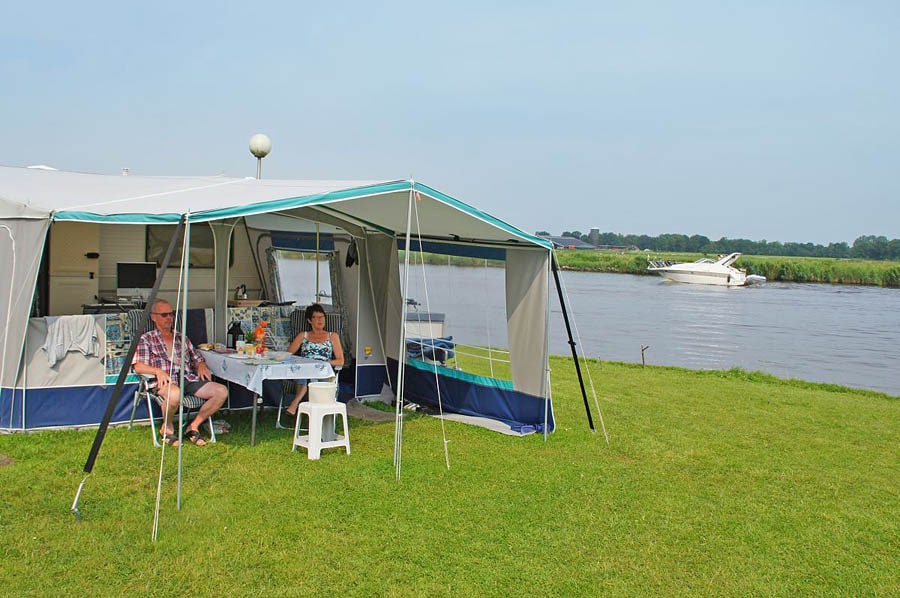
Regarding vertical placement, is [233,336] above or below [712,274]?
below

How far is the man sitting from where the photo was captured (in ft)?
17.2

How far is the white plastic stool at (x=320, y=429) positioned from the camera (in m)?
5.15

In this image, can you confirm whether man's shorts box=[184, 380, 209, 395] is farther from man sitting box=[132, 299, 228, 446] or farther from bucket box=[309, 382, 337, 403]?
bucket box=[309, 382, 337, 403]

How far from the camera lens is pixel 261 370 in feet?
17.3

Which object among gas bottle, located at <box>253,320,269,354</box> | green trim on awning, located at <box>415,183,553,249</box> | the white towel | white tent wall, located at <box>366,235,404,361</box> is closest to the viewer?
green trim on awning, located at <box>415,183,553,249</box>

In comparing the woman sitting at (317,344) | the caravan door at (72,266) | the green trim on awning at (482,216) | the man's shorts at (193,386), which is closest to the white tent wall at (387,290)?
the woman sitting at (317,344)

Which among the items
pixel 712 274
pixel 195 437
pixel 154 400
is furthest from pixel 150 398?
pixel 712 274

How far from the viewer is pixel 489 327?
654 centimetres

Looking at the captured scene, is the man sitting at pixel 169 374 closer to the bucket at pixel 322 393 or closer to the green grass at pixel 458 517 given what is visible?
the green grass at pixel 458 517

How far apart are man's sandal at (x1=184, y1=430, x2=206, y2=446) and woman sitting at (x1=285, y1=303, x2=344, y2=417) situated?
2.87 feet

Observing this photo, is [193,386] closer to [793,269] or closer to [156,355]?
[156,355]

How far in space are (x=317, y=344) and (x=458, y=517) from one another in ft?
7.86

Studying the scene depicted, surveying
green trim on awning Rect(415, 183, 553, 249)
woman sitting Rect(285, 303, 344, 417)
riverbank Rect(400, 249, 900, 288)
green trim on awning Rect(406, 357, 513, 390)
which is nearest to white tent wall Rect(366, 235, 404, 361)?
green trim on awning Rect(406, 357, 513, 390)

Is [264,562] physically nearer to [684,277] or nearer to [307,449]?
[307,449]
